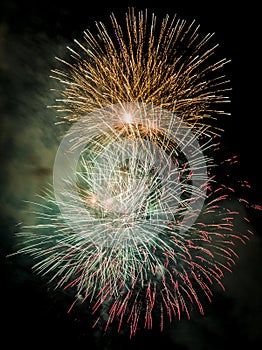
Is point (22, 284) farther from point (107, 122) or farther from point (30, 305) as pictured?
point (107, 122)

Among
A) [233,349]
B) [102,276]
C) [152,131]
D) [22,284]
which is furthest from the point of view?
[233,349]

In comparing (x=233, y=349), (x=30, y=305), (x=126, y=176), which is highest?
(x=126, y=176)

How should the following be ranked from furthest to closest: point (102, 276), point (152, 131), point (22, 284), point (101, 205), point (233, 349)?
point (233, 349) < point (22, 284) < point (102, 276) < point (101, 205) < point (152, 131)

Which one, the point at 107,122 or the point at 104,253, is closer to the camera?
the point at 107,122

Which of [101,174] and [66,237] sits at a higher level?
[101,174]

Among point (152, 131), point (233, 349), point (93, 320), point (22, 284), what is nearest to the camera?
point (152, 131)

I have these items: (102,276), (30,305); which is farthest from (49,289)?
(102,276)

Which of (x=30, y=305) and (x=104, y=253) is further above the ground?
(x=104, y=253)

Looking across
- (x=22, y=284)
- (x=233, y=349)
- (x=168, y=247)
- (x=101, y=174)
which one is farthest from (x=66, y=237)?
(x=233, y=349)

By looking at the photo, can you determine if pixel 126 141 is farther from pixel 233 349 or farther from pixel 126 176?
pixel 233 349
